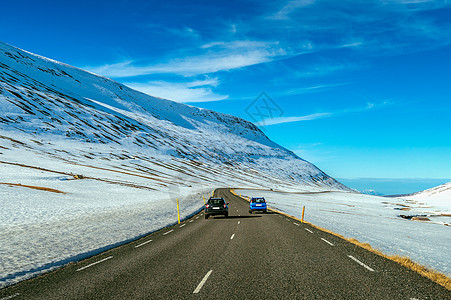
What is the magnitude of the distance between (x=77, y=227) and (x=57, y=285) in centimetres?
1150

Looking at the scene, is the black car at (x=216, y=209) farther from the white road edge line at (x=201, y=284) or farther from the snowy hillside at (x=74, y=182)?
the white road edge line at (x=201, y=284)

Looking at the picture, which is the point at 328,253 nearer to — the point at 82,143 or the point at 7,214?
the point at 7,214

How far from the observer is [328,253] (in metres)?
10.8

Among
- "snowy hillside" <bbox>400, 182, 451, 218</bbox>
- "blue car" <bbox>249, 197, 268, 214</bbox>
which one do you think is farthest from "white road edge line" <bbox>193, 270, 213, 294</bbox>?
"snowy hillside" <bbox>400, 182, 451, 218</bbox>

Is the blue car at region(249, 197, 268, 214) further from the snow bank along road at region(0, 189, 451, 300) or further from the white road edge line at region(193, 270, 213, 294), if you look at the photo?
the white road edge line at region(193, 270, 213, 294)

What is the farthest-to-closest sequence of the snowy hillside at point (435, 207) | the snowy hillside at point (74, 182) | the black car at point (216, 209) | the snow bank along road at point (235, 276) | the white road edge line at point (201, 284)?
the snowy hillside at point (435, 207) < the black car at point (216, 209) < the snowy hillside at point (74, 182) < the white road edge line at point (201, 284) < the snow bank along road at point (235, 276)

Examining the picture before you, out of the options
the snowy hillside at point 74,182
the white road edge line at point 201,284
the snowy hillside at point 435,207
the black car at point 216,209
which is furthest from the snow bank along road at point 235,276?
the snowy hillside at point 435,207

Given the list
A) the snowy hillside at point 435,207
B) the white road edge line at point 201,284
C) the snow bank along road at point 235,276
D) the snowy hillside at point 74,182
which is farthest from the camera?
the snowy hillside at point 435,207

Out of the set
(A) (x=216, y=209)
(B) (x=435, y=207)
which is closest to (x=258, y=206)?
(A) (x=216, y=209)

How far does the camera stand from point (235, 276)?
798 cm

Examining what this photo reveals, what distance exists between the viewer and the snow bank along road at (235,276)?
6.68m

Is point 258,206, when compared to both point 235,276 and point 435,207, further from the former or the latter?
point 435,207

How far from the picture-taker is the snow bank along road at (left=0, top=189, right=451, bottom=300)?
21.9ft

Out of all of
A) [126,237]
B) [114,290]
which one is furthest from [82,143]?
[114,290]
